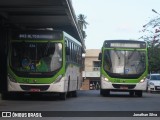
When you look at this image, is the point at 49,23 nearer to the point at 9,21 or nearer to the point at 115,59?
the point at 9,21

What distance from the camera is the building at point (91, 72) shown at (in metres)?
91.3

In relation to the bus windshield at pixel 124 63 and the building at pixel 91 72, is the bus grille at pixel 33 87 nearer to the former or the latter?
the bus windshield at pixel 124 63

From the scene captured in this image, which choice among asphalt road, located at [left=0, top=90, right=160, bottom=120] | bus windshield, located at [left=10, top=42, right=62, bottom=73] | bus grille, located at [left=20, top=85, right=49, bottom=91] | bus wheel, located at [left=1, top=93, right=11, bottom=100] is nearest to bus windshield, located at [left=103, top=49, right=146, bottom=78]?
asphalt road, located at [left=0, top=90, right=160, bottom=120]

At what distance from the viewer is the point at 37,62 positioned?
2525 cm

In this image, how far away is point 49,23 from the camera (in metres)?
37.5

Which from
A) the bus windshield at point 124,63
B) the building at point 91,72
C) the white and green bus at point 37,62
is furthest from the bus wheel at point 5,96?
the building at point 91,72

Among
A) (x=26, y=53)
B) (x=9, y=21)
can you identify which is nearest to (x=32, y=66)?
(x=26, y=53)

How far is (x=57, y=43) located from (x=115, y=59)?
6812 mm

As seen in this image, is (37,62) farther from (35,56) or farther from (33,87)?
(33,87)

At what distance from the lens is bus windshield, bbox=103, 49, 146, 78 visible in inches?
1230

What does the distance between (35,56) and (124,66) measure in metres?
7.55

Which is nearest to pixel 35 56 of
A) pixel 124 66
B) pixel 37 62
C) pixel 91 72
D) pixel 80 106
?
pixel 37 62

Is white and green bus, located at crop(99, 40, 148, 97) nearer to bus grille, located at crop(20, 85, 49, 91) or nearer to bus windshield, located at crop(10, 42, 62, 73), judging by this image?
bus windshield, located at crop(10, 42, 62, 73)

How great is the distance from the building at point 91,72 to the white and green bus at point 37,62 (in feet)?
203
